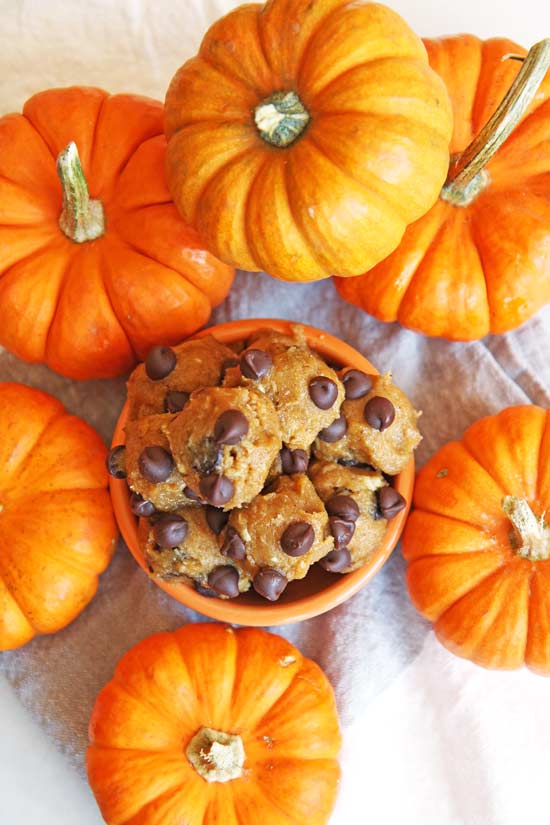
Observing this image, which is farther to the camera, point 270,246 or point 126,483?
point 126,483

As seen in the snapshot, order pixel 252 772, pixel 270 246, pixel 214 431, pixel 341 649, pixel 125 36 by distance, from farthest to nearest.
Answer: pixel 125 36 < pixel 341 649 < pixel 252 772 < pixel 270 246 < pixel 214 431

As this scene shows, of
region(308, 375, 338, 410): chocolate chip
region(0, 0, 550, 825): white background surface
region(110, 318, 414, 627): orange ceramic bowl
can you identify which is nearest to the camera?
region(308, 375, 338, 410): chocolate chip

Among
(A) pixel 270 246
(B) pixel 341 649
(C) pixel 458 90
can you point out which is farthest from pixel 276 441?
(C) pixel 458 90

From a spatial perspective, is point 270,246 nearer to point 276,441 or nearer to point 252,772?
point 276,441

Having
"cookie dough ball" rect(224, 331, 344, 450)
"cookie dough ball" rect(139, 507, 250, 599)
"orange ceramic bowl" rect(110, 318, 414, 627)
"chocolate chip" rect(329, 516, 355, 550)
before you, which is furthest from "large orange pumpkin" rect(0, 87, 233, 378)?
"chocolate chip" rect(329, 516, 355, 550)

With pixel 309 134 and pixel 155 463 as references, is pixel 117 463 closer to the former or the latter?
pixel 155 463

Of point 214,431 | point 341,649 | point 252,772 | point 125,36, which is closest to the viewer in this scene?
point 214,431

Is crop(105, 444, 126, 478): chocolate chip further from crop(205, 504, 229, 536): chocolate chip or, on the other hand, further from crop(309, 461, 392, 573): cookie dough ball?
crop(309, 461, 392, 573): cookie dough ball
